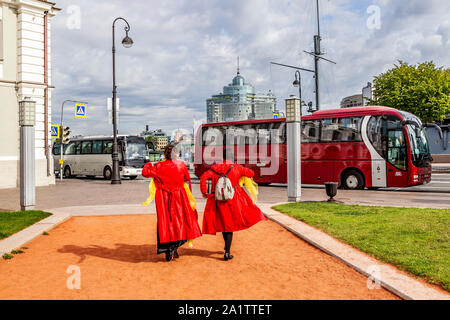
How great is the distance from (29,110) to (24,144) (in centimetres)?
95

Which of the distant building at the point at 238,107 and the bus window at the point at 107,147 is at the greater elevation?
the distant building at the point at 238,107

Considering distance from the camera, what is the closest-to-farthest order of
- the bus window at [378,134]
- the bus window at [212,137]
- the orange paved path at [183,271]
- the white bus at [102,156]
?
1. the orange paved path at [183,271]
2. the bus window at [378,134]
3. the bus window at [212,137]
4. the white bus at [102,156]

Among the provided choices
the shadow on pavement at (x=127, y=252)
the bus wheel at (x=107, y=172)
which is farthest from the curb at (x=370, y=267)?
the bus wheel at (x=107, y=172)

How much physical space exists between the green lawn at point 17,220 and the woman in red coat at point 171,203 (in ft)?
11.3

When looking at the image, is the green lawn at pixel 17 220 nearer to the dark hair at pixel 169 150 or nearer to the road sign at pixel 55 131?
the dark hair at pixel 169 150

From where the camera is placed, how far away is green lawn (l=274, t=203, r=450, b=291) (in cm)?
512

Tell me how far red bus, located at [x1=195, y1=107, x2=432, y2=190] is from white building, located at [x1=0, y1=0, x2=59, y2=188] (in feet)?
31.8

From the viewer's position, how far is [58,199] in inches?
554

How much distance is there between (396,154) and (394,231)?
8.82m

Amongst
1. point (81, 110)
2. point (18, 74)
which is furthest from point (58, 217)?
point (81, 110)

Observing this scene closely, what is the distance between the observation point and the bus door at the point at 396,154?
14992 millimetres

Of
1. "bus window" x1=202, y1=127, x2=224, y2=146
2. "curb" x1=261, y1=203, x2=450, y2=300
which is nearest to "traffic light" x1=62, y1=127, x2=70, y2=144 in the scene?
"bus window" x1=202, y1=127, x2=224, y2=146

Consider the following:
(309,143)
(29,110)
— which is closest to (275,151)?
(309,143)
